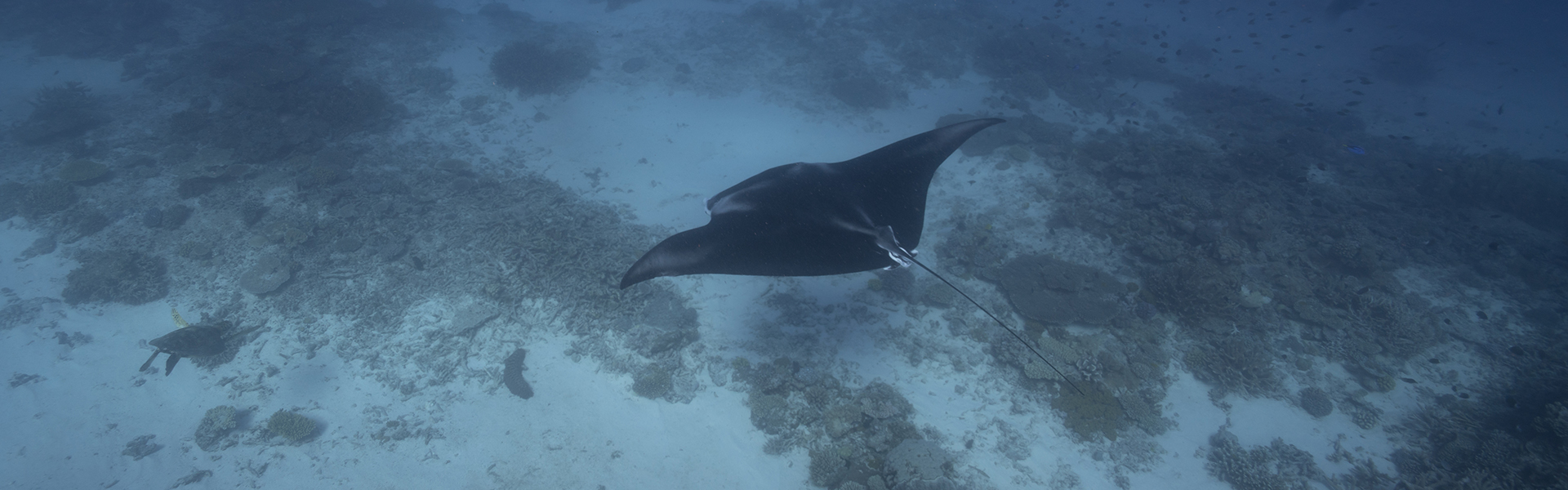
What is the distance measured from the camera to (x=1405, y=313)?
6934mm

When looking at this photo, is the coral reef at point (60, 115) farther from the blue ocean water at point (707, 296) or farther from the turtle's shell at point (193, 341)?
the turtle's shell at point (193, 341)

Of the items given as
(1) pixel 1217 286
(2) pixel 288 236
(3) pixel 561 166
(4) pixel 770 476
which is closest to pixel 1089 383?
(1) pixel 1217 286

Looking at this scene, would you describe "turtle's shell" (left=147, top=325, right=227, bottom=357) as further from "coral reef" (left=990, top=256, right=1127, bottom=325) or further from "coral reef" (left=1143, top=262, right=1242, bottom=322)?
"coral reef" (left=1143, top=262, right=1242, bottom=322)

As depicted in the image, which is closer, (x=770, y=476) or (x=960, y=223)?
(x=770, y=476)

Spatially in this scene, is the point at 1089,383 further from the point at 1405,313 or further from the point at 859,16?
the point at 859,16

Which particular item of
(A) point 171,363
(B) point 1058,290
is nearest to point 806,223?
(B) point 1058,290

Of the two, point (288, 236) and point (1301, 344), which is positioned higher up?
point (288, 236)

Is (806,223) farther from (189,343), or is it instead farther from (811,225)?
(189,343)

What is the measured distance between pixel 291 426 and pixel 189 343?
226 cm

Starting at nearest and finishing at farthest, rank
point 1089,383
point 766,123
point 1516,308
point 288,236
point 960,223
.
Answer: point 1089,383 → point 1516,308 → point 288,236 → point 960,223 → point 766,123

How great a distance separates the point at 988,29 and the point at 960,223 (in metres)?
13.5

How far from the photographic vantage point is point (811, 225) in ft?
A: 13.6

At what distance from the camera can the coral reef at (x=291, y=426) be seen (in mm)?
5953

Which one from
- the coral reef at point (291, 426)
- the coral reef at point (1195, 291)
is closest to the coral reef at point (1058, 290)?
the coral reef at point (1195, 291)
